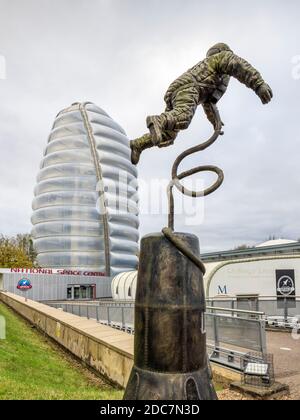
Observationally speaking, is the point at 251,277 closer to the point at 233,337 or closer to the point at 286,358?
the point at 286,358

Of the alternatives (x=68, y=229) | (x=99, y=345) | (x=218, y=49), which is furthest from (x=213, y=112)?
(x=68, y=229)

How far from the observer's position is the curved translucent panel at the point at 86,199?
5678 cm

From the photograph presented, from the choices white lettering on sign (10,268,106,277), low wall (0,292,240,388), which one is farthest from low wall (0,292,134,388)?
white lettering on sign (10,268,106,277)

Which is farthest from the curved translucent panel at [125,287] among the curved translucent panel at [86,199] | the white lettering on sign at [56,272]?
the curved translucent panel at [86,199]

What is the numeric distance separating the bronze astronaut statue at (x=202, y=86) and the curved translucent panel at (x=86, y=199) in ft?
175

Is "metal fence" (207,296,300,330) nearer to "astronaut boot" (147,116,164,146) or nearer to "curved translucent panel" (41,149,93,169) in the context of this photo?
"astronaut boot" (147,116,164,146)

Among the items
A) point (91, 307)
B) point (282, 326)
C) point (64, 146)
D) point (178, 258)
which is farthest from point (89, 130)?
point (178, 258)

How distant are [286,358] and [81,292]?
4401 cm

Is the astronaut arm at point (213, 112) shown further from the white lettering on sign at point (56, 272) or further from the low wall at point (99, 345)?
the white lettering on sign at point (56, 272)

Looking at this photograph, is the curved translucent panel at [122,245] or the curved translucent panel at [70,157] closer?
the curved translucent panel at [122,245]

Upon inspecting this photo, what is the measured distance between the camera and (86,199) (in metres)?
58.6

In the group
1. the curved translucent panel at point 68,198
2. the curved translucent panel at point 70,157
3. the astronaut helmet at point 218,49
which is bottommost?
the astronaut helmet at point 218,49

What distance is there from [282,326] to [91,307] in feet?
28.8
